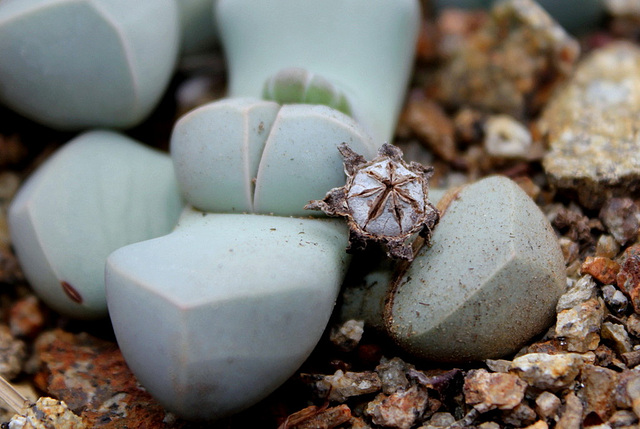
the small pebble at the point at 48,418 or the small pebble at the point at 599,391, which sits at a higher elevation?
the small pebble at the point at 599,391

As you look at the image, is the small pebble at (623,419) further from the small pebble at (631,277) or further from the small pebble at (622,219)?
the small pebble at (622,219)

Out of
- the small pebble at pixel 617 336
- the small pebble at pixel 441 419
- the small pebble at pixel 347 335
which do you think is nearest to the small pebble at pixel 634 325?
the small pebble at pixel 617 336

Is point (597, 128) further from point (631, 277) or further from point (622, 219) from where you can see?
point (631, 277)

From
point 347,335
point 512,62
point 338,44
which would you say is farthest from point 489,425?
point 512,62

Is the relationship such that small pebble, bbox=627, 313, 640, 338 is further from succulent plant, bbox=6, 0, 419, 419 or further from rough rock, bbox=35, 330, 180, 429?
rough rock, bbox=35, 330, 180, 429

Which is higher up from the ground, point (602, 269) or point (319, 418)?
point (602, 269)

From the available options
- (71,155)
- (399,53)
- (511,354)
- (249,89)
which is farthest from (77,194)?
(511,354)

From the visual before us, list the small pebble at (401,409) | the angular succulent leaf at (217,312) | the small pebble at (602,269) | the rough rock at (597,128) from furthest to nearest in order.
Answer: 1. the rough rock at (597,128)
2. the small pebble at (602,269)
3. the small pebble at (401,409)
4. the angular succulent leaf at (217,312)
